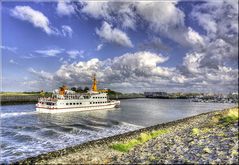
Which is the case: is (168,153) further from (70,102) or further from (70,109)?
(70,102)

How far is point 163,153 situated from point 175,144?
3.46 m

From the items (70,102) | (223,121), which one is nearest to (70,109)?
(70,102)

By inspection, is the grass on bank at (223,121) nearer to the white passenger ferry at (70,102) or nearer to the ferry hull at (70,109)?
the ferry hull at (70,109)

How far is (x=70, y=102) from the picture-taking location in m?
90.7

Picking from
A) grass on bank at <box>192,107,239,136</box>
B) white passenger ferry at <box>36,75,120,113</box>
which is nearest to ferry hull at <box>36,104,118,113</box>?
white passenger ferry at <box>36,75,120,113</box>

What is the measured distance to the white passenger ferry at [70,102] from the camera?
84.2 m

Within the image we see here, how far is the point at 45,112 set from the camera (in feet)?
273

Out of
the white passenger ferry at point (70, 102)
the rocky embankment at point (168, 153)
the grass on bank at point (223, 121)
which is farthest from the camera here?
the white passenger ferry at point (70, 102)

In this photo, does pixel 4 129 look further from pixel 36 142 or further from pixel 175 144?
pixel 175 144

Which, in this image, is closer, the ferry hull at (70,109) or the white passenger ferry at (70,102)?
the ferry hull at (70,109)

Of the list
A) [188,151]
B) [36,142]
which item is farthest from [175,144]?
[36,142]

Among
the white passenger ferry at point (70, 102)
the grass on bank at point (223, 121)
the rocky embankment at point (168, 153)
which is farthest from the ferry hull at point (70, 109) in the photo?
the rocky embankment at point (168, 153)

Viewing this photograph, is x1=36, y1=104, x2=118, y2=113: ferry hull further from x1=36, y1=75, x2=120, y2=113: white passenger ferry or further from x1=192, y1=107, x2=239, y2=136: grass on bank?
x1=192, y1=107, x2=239, y2=136: grass on bank

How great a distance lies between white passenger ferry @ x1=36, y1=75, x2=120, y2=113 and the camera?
84.2 metres
